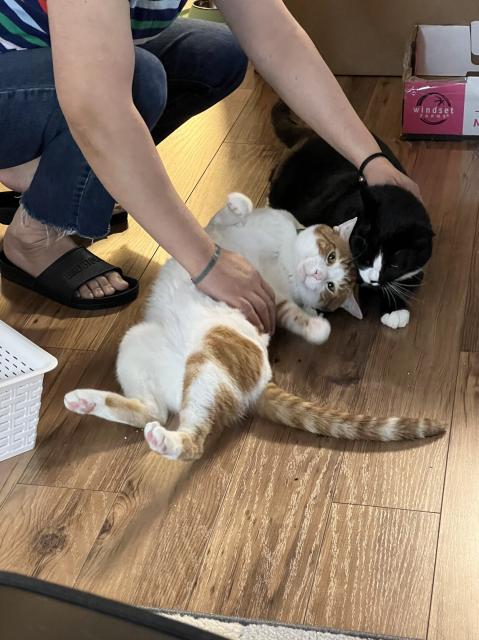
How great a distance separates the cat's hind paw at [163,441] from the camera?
1559 millimetres

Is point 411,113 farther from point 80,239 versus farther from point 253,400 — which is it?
point 253,400

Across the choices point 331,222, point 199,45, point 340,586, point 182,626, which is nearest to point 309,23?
point 199,45

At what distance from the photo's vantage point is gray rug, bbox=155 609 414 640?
1.32m

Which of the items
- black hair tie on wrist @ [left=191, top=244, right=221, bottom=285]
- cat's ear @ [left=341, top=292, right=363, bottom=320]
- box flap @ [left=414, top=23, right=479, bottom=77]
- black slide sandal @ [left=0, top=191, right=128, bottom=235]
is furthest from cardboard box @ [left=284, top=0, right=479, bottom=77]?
black hair tie on wrist @ [left=191, top=244, right=221, bottom=285]

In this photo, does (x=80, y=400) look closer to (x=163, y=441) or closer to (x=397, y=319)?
(x=163, y=441)

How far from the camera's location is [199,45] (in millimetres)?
2258

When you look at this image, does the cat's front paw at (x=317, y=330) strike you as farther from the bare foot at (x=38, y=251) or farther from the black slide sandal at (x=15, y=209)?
the black slide sandal at (x=15, y=209)

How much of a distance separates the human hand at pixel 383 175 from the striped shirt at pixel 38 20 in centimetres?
54

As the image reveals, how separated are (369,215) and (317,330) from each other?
279 millimetres

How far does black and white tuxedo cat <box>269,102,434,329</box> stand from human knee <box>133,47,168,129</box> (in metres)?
0.46

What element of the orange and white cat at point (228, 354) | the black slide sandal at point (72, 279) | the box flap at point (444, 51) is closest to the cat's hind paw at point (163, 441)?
the orange and white cat at point (228, 354)

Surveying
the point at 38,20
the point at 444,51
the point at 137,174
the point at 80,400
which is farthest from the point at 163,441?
the point at 444,51

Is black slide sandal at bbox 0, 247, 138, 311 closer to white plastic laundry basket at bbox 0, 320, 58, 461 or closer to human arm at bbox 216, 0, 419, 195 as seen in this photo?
white plastic laundry basket at bbox 0, 320, 58, 461

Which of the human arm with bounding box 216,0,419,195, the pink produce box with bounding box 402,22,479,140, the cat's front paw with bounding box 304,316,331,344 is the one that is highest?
the human arm with bounding box 216,0,419,195
